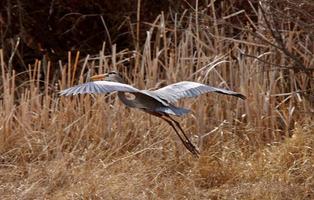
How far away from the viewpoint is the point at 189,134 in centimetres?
618

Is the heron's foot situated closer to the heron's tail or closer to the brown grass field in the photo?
the brown grass field

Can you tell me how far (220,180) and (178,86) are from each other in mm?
676

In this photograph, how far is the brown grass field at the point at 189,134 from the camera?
213 inches

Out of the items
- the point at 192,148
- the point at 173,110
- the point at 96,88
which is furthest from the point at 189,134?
the point at 96,88

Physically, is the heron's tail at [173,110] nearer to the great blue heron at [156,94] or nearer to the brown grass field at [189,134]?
the great blue heron at [156,94]

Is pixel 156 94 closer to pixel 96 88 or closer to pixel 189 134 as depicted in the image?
pixel 96 88

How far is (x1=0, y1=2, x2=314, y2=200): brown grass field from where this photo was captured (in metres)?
5.40

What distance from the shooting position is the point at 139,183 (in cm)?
543

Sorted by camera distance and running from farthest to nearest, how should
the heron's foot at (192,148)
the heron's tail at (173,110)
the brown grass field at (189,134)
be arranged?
the heron's foot at (192,148) < the brown grass field at (189,134) < the heron's tail at (173,110)

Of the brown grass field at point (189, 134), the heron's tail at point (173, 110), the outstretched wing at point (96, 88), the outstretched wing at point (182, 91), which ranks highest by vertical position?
the outstretched wing at point (96, 88)

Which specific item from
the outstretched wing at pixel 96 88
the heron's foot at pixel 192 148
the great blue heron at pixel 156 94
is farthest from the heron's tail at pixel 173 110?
the heron's foot at pixel 192 148

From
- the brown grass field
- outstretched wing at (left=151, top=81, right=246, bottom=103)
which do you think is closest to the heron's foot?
the brown grass field

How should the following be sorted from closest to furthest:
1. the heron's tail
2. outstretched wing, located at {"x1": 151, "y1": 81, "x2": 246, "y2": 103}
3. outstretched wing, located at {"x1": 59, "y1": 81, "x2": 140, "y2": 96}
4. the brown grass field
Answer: outstretched wing, located at {"x1": 59, "y1": 81, "x2": 140, "y2": 96} < the heron's tail < outstretched wing, located at {"x1": 151, "y1": 81, "x2": 246, "y2": 103} < the brown grass field

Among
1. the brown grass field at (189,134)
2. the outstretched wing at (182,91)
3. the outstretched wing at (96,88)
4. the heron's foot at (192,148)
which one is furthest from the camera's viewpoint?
the heron's foot at (192,148)
